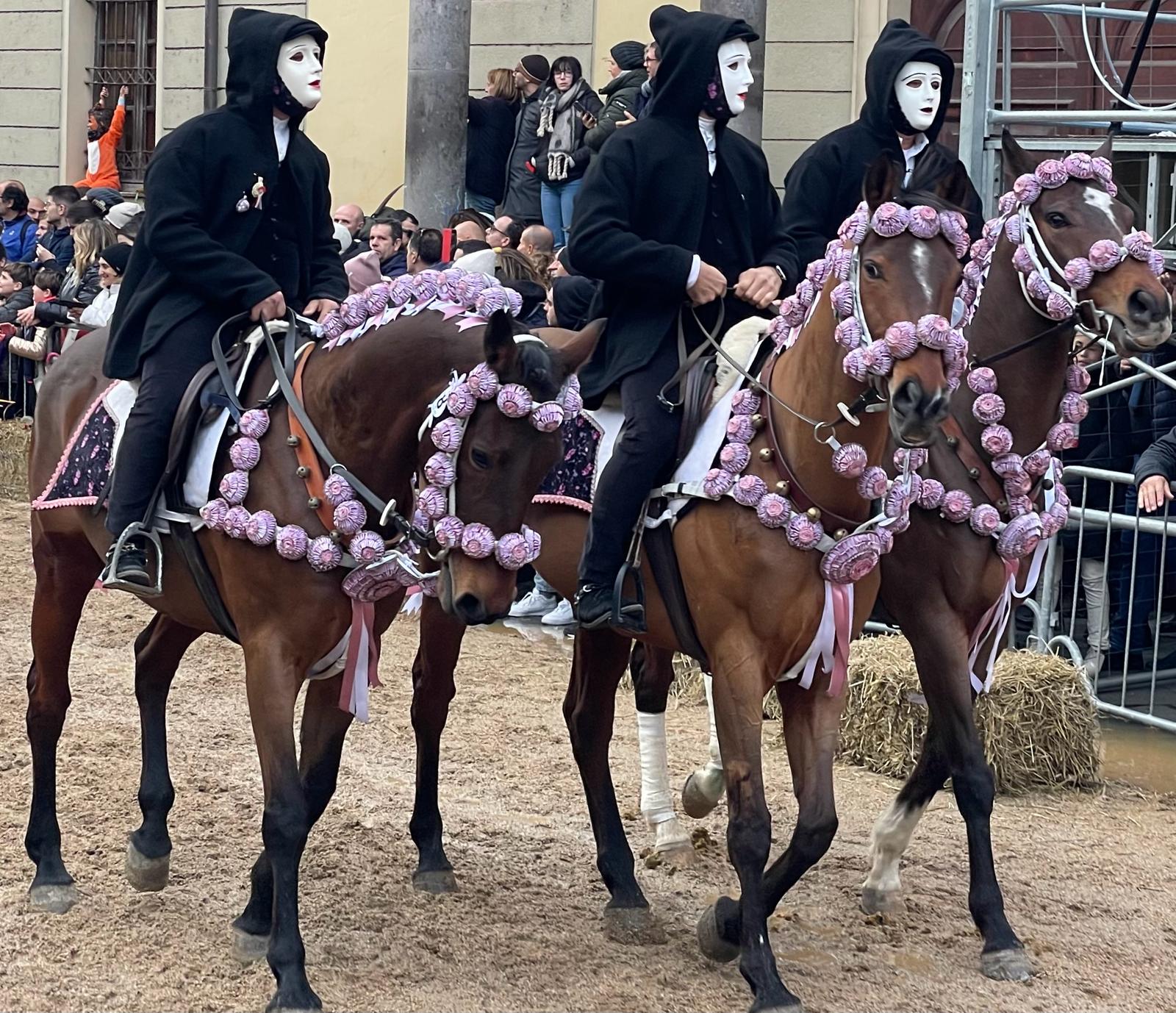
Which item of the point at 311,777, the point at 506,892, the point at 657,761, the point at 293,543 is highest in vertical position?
the point at 293,543

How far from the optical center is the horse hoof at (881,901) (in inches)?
235

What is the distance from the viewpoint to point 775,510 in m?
5.03

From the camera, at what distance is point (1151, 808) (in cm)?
732

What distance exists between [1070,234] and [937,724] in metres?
1.64

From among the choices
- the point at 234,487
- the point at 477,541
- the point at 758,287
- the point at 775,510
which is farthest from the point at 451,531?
the point at 758,287

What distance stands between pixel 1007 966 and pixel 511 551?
83.3 inches

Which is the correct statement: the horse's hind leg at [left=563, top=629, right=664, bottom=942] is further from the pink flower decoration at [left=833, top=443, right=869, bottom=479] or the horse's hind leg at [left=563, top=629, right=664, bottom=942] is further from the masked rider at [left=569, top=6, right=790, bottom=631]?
the pink flower decoration at [left=833, top=443, right=869, bottom=479]

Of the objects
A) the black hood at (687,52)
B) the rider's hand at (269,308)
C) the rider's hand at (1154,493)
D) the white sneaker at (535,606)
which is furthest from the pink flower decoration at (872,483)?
the white sneaker at (535,606)

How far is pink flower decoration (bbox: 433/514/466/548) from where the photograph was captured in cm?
464

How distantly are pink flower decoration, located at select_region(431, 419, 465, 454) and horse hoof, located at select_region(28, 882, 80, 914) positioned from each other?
2.23 meters

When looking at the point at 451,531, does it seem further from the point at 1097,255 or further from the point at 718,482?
the point at 1097,255

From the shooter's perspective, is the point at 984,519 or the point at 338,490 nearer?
the point at 338,490


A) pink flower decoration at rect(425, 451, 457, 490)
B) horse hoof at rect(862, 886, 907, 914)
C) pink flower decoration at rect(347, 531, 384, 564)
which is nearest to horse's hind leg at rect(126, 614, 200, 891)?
pink flower decoration at rect(347, 531, 384, 564)

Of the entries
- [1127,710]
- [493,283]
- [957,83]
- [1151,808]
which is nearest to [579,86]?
[957,83]
